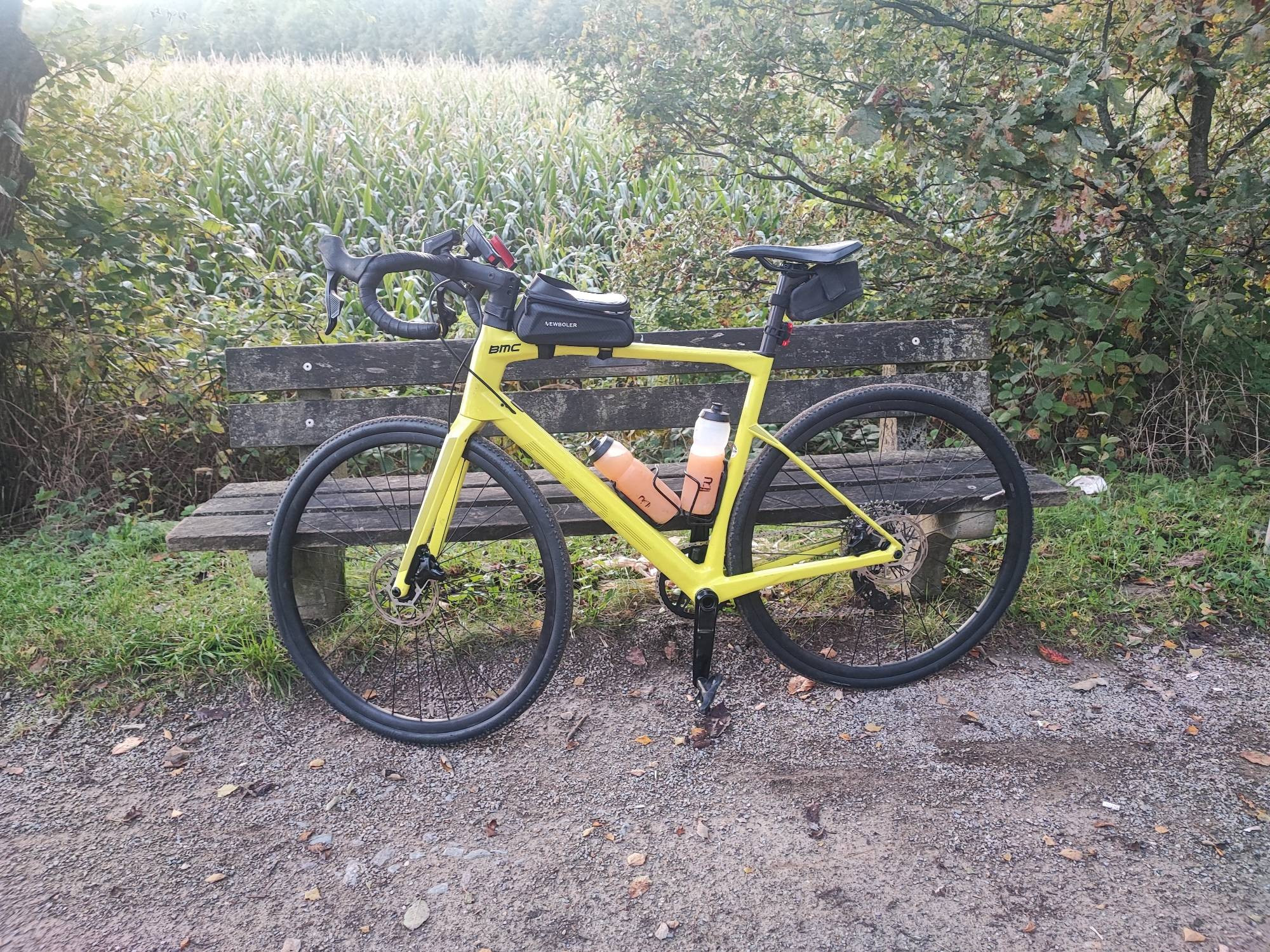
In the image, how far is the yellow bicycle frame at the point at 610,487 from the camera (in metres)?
2.37

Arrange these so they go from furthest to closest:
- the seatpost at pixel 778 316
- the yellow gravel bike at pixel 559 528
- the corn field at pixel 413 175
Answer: the corn field at pixel 413 175
the seatpost at pixel 778 316
the yellow gravel bike at pixel 559 528

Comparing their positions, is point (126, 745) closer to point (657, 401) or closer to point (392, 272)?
point (392, 272)

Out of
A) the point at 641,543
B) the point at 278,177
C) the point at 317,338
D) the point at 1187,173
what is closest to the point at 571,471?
the point at 641,543

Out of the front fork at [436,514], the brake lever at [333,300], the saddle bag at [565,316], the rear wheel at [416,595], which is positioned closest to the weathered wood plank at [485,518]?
the rear wheel at [416,595]

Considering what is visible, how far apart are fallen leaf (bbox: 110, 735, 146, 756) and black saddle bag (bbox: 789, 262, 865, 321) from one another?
7.56ft

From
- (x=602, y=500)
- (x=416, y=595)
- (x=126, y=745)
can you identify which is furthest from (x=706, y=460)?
(x=126, y=745)

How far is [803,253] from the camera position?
2406 millimetres

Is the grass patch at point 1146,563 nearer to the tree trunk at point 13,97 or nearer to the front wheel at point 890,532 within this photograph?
the front wheel at point 890,532

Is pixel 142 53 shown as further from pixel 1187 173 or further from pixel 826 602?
pixel 1187 173

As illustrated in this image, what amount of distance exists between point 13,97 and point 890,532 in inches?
139

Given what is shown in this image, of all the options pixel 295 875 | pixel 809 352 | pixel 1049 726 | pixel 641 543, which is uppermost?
pixel 809 352

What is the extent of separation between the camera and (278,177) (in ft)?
20.9

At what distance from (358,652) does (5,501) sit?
219cm

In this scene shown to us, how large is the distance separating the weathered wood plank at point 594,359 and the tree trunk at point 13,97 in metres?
1.21
